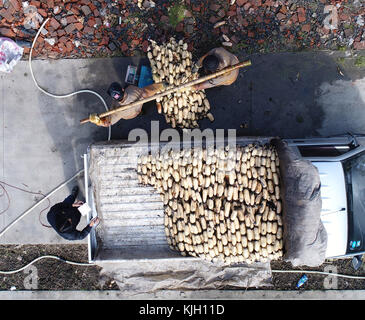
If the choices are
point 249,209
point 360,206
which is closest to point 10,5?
point 249,209

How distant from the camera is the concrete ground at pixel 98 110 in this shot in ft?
14.4

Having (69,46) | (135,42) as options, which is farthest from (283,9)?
(69,46)

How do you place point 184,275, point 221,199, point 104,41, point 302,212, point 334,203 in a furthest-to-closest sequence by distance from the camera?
point 104,41 < point 184,275 < point 221,199 < point 334,203 < point 302,212

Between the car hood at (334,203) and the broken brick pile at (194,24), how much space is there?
6.63ft

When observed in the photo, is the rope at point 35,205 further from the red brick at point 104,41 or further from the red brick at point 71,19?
the red brick at point 71,19

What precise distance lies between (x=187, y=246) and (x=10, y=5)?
4375 millimetres

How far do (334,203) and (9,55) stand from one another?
16.3 feet

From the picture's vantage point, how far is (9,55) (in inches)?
175

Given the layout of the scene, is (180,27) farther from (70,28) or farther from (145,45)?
(70,28)

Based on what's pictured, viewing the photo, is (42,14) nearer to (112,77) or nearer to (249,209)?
(112,77)

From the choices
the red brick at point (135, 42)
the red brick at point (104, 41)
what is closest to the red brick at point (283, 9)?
the red brick at point (135, 42)

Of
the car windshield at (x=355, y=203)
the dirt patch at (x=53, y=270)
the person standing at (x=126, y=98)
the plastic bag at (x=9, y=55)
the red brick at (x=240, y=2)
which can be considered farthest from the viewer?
the dirt patch at (x=53, y=270)

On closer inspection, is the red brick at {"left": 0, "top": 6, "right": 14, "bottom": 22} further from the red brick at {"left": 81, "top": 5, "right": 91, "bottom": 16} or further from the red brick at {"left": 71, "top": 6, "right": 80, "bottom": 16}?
the red brick at {"left": 81, "top": 5, "right": 91, "bottom": 16}

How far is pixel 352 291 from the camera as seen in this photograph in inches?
181
